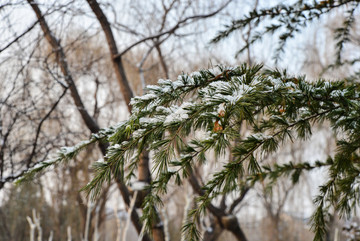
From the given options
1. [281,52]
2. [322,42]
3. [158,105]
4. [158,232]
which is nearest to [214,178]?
[158,105]

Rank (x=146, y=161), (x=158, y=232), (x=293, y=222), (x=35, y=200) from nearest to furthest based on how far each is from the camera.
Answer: (x=158, y=232), (x=146, y=161), (x=35, y=200), (x=293, y=222)

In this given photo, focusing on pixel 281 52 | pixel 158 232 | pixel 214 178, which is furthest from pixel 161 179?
pixel 158 232

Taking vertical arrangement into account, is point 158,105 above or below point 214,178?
above

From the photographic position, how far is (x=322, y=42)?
9.96 m

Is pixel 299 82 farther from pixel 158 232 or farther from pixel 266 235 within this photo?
pixel 266 235

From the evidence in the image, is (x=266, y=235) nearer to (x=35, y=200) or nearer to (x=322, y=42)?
(x=322, y=42)

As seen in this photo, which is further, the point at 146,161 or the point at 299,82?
the point at 146,161

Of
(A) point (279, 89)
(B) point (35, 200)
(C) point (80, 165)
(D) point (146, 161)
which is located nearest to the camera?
(A) point (279, 89)

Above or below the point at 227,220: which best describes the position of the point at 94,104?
above

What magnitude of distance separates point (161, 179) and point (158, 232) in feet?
9.00

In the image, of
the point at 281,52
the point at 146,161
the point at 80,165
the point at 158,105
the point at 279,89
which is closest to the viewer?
the point at 279,89

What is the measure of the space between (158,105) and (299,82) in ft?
1.82

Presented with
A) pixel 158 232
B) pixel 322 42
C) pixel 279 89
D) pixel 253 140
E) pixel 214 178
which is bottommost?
pixel 158 232

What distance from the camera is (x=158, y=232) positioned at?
3.88 meters
